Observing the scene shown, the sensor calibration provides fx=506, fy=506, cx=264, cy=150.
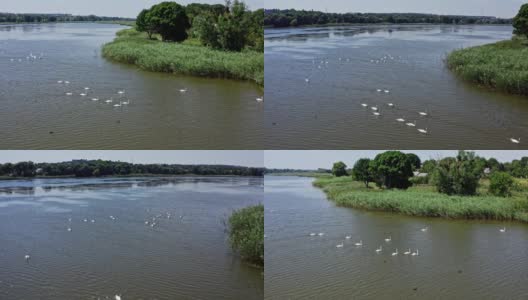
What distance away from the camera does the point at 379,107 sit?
8.91m

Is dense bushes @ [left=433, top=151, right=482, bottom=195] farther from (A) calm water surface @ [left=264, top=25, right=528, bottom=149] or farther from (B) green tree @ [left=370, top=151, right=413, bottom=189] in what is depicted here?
(A) calm water surface @ [left=264, top=25, right=528, bottom=149]

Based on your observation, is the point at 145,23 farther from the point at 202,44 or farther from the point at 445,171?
the point at 445,171

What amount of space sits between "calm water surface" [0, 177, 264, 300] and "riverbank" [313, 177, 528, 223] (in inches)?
103

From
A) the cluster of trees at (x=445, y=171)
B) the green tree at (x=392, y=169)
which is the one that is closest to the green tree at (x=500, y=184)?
the cluster of trees at (x=445, y=171)

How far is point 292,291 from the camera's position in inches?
248

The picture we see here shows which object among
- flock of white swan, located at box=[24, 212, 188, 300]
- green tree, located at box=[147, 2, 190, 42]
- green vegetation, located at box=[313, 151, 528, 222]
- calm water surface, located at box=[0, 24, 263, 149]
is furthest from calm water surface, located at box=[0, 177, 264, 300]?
green tree, located at box=[147, 2, 190, 42]

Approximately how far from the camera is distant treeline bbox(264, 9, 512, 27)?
2308 centimetres

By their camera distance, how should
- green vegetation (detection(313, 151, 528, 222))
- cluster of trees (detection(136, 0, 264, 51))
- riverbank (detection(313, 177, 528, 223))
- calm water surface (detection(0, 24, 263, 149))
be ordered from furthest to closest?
cluster of trees (detection(136, 0, 264, 51)) < green vegetation (detection(313, 151, 528, 222)) < riverbank (detection(313, 177, 528, 223)) < calm water surface (detection(0, 24, 263, 149))

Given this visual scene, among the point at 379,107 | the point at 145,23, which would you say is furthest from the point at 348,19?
the point at 379,107

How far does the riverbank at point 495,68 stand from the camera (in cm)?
1023

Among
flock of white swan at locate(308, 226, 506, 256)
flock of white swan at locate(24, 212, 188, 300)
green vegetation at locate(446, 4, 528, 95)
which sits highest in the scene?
green vegetation at locate(446, 4, 528, 95)

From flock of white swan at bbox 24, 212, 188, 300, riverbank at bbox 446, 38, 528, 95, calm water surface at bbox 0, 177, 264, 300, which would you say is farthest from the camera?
riverbank at bbox 446, 38, 528, 95

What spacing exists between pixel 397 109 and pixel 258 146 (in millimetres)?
3043

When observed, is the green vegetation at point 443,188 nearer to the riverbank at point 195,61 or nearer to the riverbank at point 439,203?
the riverbank at point 439,203
